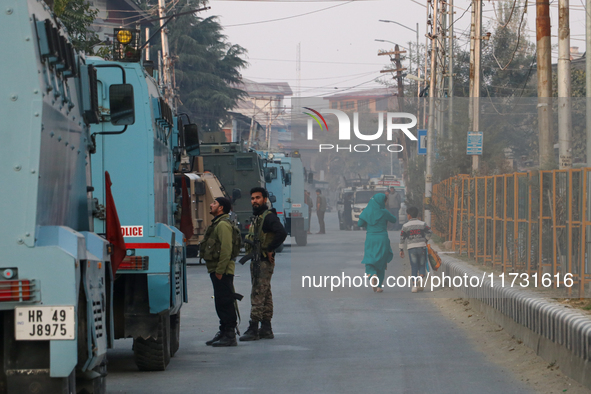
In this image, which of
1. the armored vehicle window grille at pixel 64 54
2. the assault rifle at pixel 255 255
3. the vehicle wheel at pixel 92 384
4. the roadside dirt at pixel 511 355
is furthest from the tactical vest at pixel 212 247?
the armored vehicle window grille at pixel 64 54

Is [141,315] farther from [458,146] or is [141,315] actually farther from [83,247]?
[458,146]

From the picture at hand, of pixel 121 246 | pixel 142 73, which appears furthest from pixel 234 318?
pixel 121 246

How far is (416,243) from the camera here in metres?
16.6

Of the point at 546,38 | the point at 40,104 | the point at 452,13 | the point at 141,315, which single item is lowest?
the point at 141,315

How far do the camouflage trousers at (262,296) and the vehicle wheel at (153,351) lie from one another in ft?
7.69

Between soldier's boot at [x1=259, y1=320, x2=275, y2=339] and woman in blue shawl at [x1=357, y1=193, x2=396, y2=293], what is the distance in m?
5.64

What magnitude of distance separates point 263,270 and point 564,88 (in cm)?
608

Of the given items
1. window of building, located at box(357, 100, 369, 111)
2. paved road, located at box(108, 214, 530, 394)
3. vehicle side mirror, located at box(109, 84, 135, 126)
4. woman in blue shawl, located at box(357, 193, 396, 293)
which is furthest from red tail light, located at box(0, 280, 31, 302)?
window of building, located at box(357, 100, 369, 111)

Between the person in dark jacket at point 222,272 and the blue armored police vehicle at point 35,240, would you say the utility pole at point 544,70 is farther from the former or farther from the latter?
the blue armored police vehicle at point 35,240

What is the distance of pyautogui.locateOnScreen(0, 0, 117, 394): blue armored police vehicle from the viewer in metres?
4.68

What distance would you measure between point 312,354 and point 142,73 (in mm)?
3440

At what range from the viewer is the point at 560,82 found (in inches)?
560

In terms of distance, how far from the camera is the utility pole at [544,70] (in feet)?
51.3

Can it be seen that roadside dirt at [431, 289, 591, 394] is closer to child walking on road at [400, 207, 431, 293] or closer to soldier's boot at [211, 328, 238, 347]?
child walking on road at [400, 207, 431, 293]
